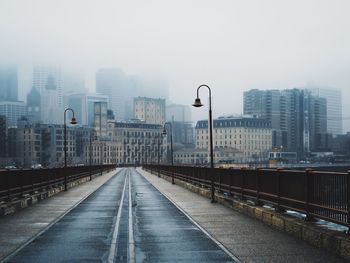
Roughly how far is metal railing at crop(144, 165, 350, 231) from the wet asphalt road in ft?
8.76

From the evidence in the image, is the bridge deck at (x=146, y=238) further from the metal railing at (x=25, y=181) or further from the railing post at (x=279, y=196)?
the metal railing at (x=25, y=181)

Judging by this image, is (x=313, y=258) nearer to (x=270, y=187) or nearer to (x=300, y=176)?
(x=300, y=176)

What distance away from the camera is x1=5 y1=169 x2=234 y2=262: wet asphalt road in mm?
11781

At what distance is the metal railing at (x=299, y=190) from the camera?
12.5m

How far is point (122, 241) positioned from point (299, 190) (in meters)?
5.00

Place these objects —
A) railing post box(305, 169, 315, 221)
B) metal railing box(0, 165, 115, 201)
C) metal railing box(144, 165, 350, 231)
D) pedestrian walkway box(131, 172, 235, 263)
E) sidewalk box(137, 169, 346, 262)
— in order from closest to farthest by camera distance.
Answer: sidewalk box(137, 169, 346, 262)
pedestrian walkway box(131, 172, 235, 263)
metal railing box(144, 165, 350, 231)
railing post box(305, 169, 315, 221)
metal railing box(0, 165, 115, 201)

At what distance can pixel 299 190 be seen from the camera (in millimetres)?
15445

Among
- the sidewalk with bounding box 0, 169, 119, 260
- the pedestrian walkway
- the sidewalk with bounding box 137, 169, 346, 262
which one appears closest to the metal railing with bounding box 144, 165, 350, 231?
the sidewalk with bounding box 137, 169, 346, 262

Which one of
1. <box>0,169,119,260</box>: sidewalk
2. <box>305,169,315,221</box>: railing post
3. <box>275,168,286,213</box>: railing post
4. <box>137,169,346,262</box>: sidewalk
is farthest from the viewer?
<box>275,168,286,213</box>: railing post

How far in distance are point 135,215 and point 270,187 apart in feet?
17.4

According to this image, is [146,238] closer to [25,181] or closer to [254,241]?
[254,241]

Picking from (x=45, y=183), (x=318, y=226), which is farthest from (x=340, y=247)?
(x=45, y=183)

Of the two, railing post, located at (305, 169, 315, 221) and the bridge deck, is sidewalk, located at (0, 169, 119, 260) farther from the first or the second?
railing post, located at (305, 169, 315, 221)

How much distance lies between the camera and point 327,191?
13.3 meters
